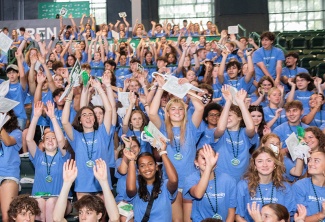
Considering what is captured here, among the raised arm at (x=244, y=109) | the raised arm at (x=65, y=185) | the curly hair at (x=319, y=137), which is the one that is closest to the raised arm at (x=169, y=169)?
the raised arm at (x=65, y=185)

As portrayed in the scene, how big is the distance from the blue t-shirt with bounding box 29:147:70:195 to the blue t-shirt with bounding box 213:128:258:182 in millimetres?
1887

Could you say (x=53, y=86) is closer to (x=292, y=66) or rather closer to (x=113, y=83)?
(x=113, y=83)

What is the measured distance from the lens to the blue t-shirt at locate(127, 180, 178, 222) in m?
6.22

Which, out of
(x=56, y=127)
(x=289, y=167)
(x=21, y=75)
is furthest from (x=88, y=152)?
(x=21, y=75)

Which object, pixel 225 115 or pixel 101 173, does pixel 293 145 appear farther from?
pixel 101 173

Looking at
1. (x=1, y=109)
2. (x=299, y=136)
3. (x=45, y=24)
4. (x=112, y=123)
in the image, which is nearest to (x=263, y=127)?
(x=299, y=136)

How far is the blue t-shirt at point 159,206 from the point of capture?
6.22 m

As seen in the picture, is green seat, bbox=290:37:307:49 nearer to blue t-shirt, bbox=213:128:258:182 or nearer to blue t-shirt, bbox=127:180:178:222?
blue t-shirt, bbox=213:128:258:182

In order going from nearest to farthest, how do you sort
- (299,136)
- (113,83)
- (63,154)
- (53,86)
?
(299,136) < (63,154) < (53,86) < (113,83)

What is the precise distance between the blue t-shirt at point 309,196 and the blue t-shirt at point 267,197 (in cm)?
10

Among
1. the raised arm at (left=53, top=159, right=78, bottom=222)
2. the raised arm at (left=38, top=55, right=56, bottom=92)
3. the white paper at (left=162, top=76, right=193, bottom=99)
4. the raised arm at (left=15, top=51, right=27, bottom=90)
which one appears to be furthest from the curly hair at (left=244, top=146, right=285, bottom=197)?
the raised arm at (left=15, top=51, right=27, bottom=90)

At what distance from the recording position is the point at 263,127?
8117 millimetres

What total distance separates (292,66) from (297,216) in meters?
6.09

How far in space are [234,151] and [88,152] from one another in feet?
5.52
